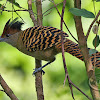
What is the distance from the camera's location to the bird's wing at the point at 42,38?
105 inches

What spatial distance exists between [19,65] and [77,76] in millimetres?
839

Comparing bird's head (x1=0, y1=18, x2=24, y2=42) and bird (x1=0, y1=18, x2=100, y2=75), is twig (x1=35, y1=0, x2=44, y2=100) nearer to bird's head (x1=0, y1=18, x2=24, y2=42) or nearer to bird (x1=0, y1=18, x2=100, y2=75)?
bird (x1=0, y1=18, x2=100, y2=75)

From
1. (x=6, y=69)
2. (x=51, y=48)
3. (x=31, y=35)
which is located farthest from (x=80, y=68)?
(x=6, y=69)

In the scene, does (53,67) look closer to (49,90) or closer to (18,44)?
(49,90)

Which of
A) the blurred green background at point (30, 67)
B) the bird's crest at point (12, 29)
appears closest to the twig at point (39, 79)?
the bird's crest at point (12, 29)

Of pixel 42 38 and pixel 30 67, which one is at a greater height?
pixel 42 38

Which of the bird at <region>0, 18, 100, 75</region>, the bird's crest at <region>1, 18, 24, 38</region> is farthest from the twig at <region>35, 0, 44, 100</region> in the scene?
the bird's crest at <region>1, 18, 24, 38</region>

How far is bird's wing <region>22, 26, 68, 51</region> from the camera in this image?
8.79 feet

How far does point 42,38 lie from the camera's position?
2.74 meters

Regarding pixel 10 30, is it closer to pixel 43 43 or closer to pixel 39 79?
pixel 43 43

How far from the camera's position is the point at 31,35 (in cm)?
289

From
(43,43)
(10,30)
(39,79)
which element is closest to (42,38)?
(43,43)

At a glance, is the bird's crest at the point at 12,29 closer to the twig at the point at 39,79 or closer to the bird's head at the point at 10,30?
the bird's head at the point at 10,30

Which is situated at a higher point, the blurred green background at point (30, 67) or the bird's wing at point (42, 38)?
the bird's wing at point (42, 38)
